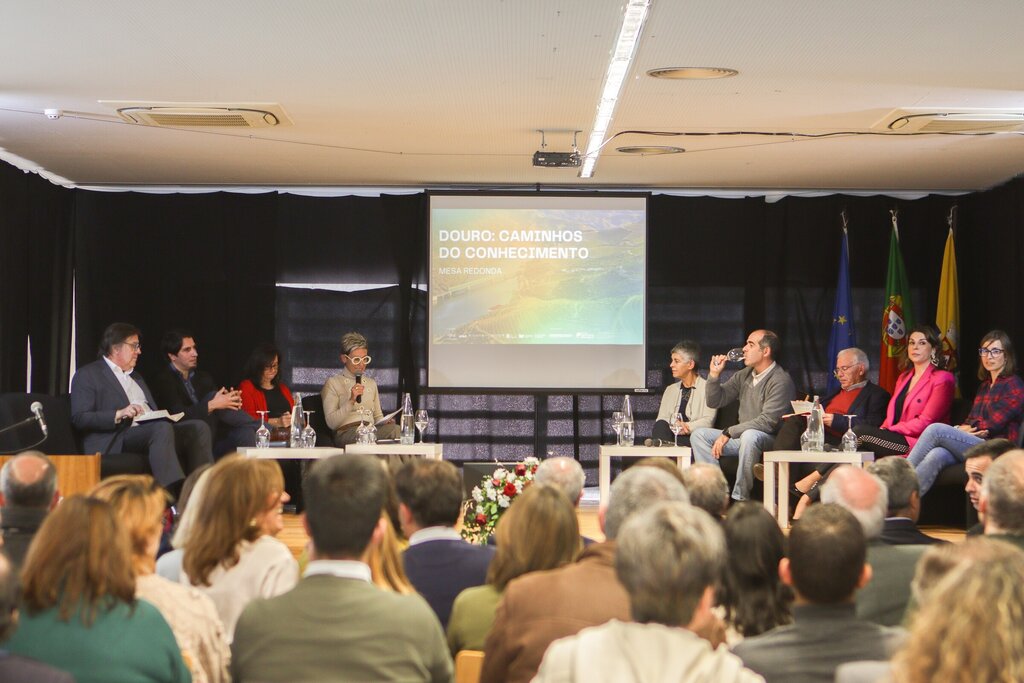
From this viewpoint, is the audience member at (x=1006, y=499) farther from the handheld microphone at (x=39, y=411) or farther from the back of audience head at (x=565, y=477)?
the handheld microphone at (x=39, y=411)

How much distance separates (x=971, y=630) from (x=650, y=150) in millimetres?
6556

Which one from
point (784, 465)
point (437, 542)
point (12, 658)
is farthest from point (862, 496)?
point (784, 465)

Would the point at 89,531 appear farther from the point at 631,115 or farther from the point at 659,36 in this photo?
the point at 631,115

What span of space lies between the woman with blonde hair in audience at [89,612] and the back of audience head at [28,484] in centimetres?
120

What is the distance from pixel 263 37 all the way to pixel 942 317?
6.05m

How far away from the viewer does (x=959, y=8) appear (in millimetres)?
4617

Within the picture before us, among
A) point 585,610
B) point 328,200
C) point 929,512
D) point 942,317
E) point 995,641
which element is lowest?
point 929,512

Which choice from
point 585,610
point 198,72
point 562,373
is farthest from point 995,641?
point 562,373

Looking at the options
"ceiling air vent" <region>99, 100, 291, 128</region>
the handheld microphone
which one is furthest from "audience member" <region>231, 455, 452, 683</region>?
"ceiling air vent" <region>99, 100, 291, 128</region>

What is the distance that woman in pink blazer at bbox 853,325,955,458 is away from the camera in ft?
24.1

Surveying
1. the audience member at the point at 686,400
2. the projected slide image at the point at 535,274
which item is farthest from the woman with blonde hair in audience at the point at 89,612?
the projected slide image at the point at 535,274

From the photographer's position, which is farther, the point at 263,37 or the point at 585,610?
the point at 263,37

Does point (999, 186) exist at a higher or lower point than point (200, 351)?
higher

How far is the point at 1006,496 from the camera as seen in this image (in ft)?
10.0
